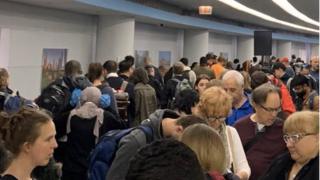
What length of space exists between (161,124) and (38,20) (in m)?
8.72

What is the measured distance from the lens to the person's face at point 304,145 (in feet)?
9.09

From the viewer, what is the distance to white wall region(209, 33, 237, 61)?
25.1m

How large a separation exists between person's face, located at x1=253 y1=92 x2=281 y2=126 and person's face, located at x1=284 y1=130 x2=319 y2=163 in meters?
0.94

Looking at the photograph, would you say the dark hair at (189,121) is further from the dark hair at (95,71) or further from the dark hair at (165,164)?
the dark hair at (95,71)

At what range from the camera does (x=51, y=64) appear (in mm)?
11992

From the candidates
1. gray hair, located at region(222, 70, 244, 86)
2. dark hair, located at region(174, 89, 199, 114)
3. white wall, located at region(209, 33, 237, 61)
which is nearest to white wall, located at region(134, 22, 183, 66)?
white wall, located at region(209, 33, 237, 61)

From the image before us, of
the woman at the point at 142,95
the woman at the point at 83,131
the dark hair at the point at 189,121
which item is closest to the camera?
the dark hair at the point at 189,121

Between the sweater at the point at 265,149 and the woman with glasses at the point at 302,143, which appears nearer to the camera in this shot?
the woman with glasses at the point at 302,143

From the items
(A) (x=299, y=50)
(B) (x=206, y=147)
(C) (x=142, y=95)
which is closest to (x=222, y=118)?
(B) (x=206, y=147)

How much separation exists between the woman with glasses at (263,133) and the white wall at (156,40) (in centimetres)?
1282

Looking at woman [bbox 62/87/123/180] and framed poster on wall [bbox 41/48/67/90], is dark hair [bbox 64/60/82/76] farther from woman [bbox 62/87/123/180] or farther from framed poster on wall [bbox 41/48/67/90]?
framed poster on wall [bbox 41/48/67/90]

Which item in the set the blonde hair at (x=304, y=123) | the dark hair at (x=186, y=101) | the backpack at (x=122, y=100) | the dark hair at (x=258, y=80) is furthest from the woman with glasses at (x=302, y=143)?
the backpack at (x=122, y=100)

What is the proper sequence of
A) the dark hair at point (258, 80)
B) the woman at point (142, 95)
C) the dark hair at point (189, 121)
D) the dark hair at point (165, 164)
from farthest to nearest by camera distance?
1. the woman at point (142, 95)
2. the dark hair at point (258, 80)
3. the dark hair at point (189, 121)
4. the dark hair at point (165, 164)

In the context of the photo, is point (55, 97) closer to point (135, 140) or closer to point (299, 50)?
point (135, 140)
